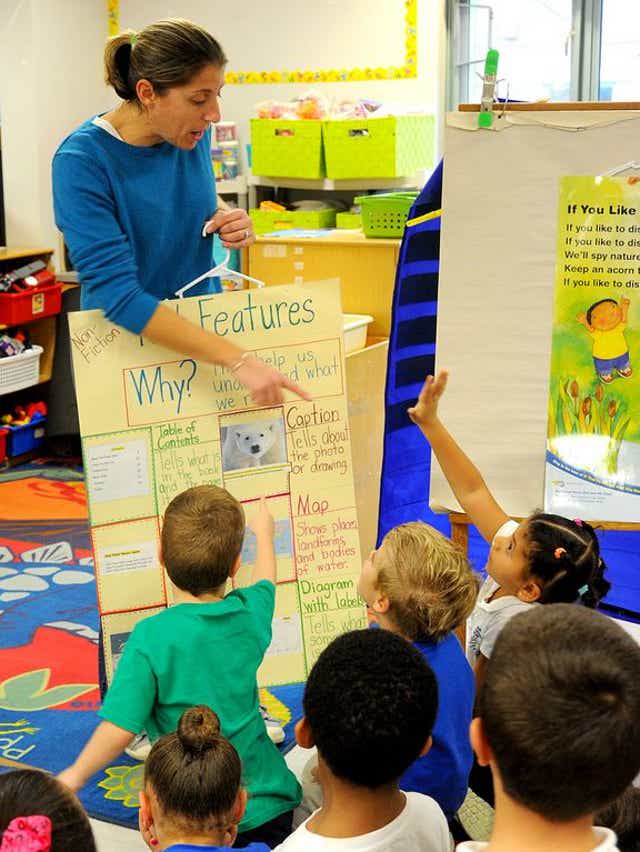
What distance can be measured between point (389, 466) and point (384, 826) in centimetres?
146

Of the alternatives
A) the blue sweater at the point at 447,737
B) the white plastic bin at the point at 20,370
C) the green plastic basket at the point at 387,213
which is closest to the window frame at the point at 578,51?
the green plastic basket at the point at 387,213

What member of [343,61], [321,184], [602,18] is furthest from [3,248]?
[602,18]

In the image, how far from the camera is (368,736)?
142cm

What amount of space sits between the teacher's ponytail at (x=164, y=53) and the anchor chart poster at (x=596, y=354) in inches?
31.6

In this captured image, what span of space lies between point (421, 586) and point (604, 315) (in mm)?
782

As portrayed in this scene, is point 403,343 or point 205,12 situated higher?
point 205,12

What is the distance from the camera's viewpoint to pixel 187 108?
2.31 m

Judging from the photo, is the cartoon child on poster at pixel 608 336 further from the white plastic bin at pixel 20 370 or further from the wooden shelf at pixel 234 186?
the wooden shelf at pixel 234 186

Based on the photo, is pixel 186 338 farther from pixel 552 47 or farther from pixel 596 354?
pixel 552 47

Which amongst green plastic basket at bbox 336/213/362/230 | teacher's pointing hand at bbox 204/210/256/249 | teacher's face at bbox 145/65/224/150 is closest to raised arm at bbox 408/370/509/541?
teacher's pointing hand at bbox 204/210/256/249

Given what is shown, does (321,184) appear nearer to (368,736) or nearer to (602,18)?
(602,18)

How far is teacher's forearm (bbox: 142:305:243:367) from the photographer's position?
236 centimetres

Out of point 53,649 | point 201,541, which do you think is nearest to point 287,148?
point 53,649

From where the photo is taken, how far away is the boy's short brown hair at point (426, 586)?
1982 millimetres
